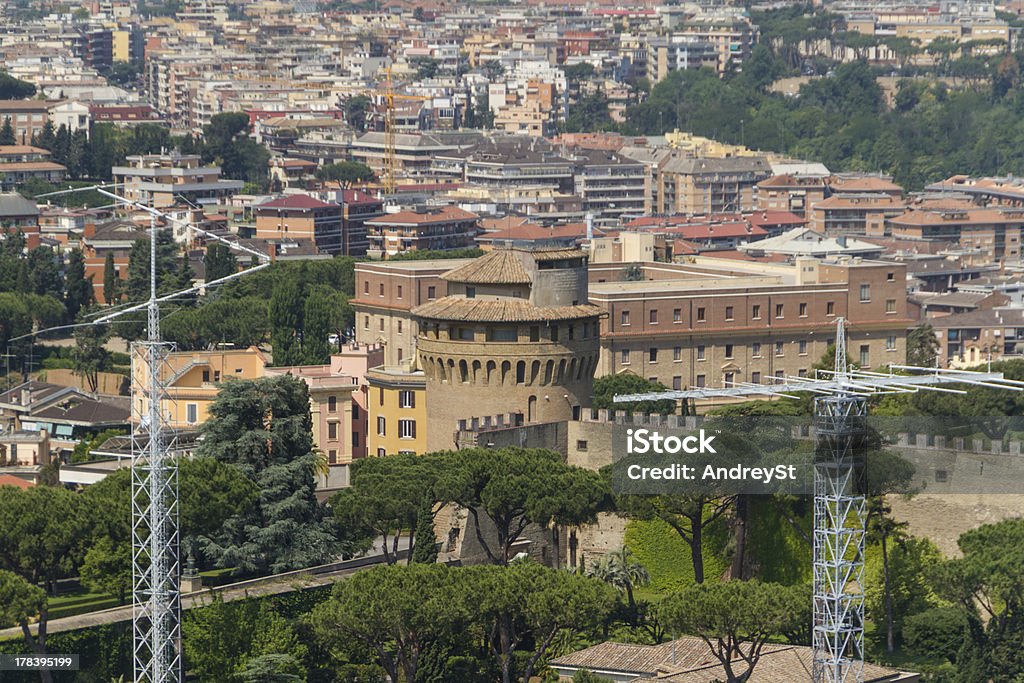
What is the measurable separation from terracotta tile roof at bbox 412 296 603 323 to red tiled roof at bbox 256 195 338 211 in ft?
317

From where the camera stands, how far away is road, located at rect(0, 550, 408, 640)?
64.2 m

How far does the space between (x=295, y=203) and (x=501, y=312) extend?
100m

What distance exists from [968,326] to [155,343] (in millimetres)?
84930

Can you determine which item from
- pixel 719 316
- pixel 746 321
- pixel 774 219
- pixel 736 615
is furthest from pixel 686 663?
pixel 774 219

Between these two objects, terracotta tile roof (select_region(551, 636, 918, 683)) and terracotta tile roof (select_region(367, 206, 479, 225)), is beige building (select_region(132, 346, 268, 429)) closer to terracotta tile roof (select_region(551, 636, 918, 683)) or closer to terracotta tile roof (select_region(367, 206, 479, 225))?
terracotta tile roof (select_region(551, 636, 918, 683))

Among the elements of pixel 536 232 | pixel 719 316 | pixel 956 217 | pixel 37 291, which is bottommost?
pixel 956 217

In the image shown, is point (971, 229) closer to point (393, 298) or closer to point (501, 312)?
point (393, 298)

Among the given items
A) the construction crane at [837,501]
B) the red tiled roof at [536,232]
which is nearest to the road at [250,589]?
the construction crane at [837,501]

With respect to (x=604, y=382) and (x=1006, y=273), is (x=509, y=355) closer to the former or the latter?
(x=604, y=382)

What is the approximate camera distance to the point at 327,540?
71000 mm

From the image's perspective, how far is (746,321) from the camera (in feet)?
345

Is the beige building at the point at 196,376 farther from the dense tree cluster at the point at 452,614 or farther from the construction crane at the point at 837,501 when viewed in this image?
the construction crane at the point at 837,501

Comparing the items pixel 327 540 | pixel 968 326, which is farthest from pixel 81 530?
pixel 968 326

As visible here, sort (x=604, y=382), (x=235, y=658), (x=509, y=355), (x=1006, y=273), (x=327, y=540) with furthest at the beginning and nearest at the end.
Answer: (x=1006, y=273) → (x=604, y=382) → (x=509, y=355) → (x=327, y=540) → (x=235, y=658)
